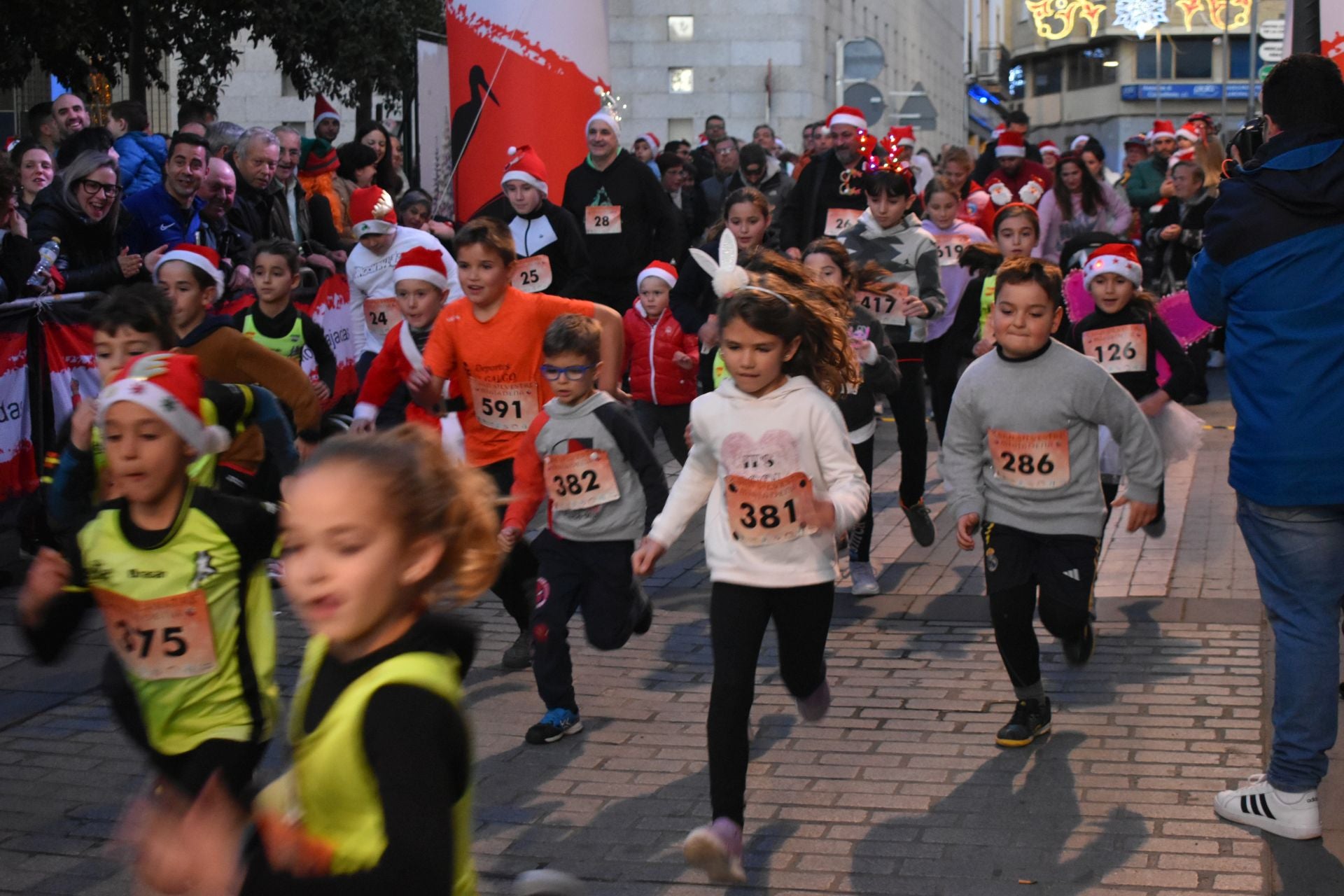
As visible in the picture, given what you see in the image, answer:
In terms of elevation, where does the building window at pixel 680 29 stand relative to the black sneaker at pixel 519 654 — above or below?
above

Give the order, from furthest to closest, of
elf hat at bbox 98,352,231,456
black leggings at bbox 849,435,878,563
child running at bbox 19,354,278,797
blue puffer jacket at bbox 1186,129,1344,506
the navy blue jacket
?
the navy blue jacket < black leggings at bbox 849,435,878,563 < blue puffer jacket at bbox 1186,129,1344,506 < elf hat at bbox 98,352,231,456 < child running at bbox 19,354,278,797

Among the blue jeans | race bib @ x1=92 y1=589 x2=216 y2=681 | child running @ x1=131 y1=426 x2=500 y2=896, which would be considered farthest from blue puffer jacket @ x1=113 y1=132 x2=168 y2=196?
child running @ x1=131 y1=426 x2=500 y2=896

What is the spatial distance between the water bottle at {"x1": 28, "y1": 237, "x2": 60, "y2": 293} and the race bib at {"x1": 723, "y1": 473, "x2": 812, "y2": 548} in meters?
5.36

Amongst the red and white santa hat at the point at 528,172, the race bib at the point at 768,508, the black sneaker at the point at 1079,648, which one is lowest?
the black sneaker at the point at 1079,648

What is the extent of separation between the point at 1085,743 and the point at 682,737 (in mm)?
1383

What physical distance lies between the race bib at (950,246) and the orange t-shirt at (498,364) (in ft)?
→ 15.1

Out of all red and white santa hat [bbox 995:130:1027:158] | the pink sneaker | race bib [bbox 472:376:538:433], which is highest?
red and white santa hat [bbox 995:130:1027:158]

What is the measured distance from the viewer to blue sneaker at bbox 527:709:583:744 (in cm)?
592

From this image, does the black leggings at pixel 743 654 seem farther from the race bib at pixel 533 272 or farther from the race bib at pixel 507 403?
the race bib at pixel 533 272

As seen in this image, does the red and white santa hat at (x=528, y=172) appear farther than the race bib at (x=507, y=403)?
Yes

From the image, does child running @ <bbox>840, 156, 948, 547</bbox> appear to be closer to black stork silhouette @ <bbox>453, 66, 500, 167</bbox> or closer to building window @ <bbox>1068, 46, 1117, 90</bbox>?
black stork silhouette @ <bbox>453, 66, 500, 167</bbox>

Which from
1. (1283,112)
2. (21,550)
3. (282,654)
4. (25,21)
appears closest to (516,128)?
(21,550)

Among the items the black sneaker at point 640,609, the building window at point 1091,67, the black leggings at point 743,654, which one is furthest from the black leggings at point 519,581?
the building window at point 1091,67

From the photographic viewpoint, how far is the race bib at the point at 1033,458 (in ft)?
18.9
